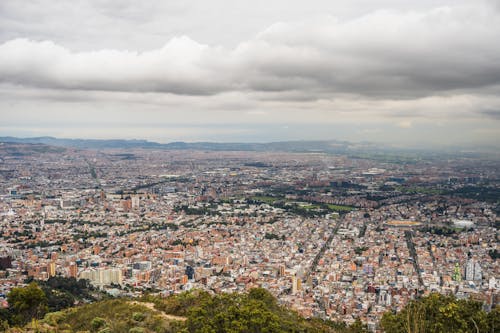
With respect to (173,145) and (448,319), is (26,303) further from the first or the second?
(173,145)

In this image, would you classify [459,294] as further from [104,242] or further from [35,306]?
[104,242]

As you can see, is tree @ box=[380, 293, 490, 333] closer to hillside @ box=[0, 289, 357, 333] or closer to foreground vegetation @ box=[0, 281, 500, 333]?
foreground vegetation @ box=[0, 281, 500, 333]

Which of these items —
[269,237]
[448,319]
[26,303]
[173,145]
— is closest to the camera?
[448,319]

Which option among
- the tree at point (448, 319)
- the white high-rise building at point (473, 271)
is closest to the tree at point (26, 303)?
the tree at point (448, 319)

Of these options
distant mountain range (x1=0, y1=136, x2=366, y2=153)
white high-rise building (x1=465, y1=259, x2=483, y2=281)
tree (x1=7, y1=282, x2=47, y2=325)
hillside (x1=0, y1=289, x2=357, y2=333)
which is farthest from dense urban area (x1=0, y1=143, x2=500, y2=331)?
distant mountain range (x1=0, y1=136, x2=366, y2=153)

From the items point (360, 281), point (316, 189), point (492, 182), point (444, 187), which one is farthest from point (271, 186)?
point (360, 281)

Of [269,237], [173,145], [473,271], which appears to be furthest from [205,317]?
[173,145]

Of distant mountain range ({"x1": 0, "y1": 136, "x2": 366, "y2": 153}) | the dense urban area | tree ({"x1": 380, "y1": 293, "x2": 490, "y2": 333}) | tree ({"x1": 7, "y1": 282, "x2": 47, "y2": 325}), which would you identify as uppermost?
distant mountain range ({"x1": 0, "y1": 136, "x2": 366, "y2": 153})

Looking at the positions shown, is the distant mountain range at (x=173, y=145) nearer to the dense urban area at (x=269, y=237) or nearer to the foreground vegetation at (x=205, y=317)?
the dense urban area at (x=269, y=237)
